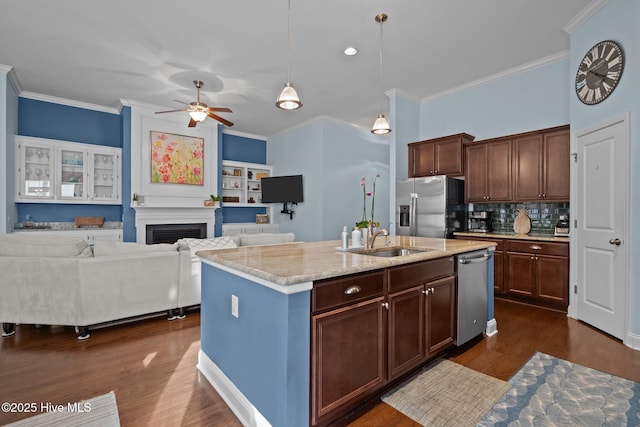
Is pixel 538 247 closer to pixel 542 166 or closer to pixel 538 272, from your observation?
pixel 538 272

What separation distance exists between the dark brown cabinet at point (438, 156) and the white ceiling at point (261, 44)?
3.08 feet

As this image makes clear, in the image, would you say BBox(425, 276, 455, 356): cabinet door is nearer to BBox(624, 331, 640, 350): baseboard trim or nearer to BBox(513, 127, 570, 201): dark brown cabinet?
BBox(624, 331, 640, 350): baseboard trim

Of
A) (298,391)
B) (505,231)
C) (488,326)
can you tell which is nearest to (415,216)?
(505,231)

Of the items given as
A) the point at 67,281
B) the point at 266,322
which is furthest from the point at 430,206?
the point at 67,281

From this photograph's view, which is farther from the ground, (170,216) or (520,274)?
(170,216)

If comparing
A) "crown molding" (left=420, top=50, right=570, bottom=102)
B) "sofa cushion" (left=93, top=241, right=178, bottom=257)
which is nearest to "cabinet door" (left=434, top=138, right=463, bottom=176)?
"crown molding" (left=420, top=50, right=570, bottom=102)

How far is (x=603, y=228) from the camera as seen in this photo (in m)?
3.20

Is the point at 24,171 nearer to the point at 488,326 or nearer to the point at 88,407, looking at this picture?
the point at 88,407

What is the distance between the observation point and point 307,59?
4270 mm

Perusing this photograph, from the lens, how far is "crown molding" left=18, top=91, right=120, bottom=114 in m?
5.39

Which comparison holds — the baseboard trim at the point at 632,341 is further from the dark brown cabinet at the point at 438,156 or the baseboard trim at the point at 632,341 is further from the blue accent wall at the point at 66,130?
the blue accent wall at the point at 66,130

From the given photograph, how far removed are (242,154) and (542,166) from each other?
6.51m

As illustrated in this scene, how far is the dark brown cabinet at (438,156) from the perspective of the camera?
4.89 m

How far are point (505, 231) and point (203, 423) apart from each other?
4694 millimetres
